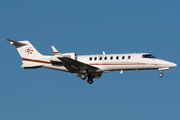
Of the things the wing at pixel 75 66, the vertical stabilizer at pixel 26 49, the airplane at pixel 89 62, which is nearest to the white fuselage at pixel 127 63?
the airplane at pixel 89 62

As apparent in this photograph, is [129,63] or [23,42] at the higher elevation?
[23,42]

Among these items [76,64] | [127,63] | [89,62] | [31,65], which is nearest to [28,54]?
[31,65]

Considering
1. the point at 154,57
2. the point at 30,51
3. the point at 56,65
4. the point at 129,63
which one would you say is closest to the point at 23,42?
the point at 30,51

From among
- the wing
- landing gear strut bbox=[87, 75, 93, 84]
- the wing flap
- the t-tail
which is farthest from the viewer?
the t-tail

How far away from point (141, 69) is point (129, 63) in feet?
4.80

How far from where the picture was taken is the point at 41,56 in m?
34.5

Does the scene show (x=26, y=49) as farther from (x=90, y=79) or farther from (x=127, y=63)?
(x=127, y=63)

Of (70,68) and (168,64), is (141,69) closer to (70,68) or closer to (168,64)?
(168,64)

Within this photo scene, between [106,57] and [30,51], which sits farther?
[30,51]

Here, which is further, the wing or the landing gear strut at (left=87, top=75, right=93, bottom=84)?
the landing gear strut at (left=87, top=75, right=93, bottom=84)

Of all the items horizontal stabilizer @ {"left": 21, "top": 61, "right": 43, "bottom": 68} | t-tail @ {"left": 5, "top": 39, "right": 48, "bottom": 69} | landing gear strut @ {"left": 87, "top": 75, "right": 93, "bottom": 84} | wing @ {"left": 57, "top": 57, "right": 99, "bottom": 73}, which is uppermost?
t-tail @ {"left": 5, "top": 39, "right": 48, "bottom": 69}

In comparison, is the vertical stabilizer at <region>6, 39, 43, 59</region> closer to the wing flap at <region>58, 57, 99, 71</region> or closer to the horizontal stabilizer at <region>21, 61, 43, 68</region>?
the horizontal stabilizer at <region>21, 61, 43, 68</region>

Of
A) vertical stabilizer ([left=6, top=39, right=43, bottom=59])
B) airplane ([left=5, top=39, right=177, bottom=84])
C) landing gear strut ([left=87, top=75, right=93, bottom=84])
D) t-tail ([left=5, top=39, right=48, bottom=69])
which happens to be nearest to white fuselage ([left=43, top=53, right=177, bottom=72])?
airplane ([left=5, top=39, right=177, bottom=84])

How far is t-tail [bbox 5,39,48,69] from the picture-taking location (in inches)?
1348
